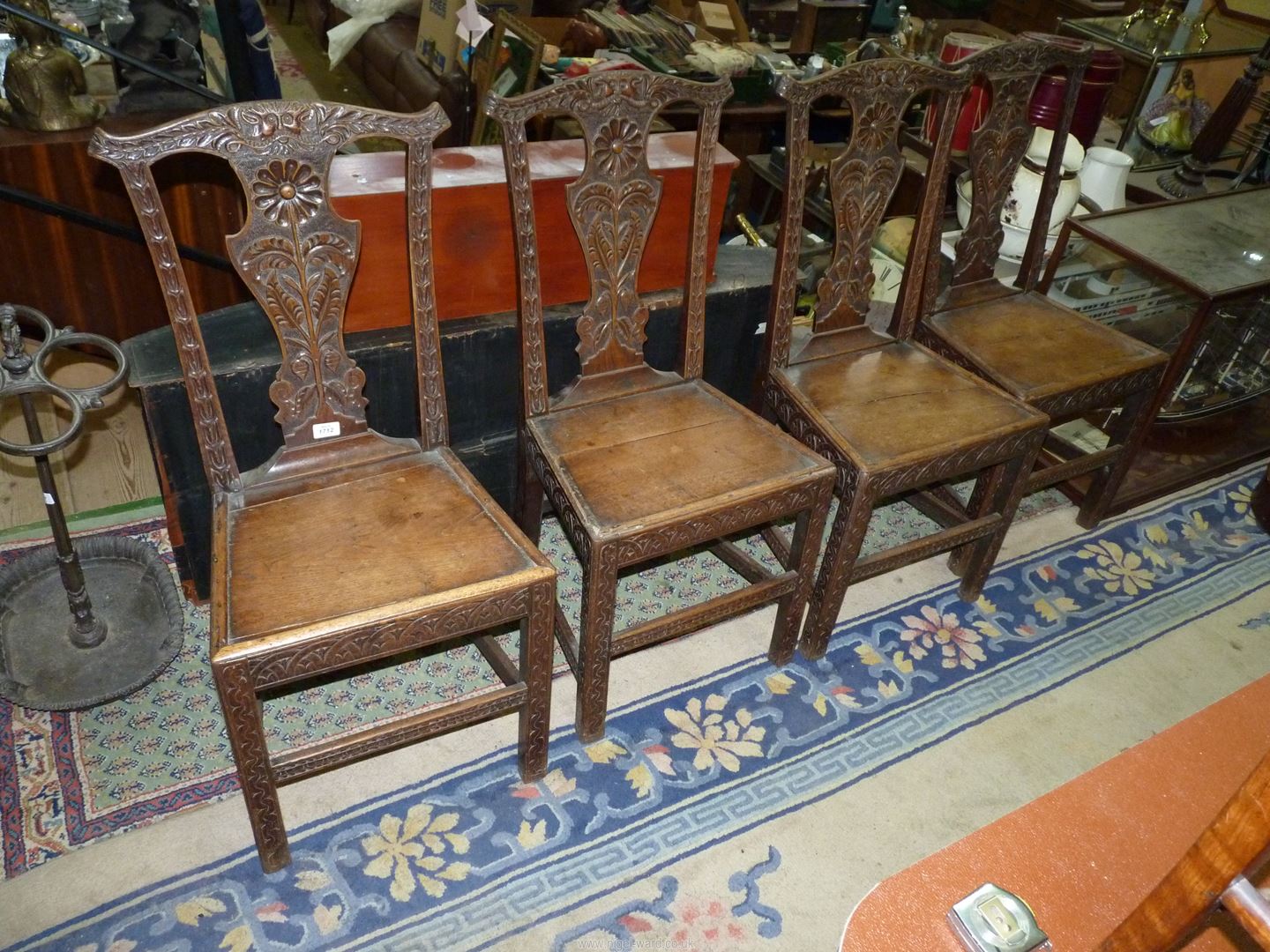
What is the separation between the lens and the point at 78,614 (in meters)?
1.92

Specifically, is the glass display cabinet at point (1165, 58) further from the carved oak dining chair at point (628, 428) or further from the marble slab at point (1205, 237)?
the carved oak dining chair at point (628, 428)

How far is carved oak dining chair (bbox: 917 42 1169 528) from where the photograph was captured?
211 cm

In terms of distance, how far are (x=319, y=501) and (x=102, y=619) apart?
70 centimetres

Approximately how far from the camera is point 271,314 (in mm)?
1570

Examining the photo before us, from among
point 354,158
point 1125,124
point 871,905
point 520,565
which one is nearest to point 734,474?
point 520,565

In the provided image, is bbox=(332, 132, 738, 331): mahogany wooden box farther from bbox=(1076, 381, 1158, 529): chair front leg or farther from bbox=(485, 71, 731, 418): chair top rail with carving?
bbox=(1076, 381, 1158, 529): chair front leg

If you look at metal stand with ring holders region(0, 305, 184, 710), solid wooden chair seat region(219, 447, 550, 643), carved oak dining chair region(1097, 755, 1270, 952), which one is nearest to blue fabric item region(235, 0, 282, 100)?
metal stand with ring holders region(0, 305, 184, 710)

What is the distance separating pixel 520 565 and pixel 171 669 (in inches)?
36.4

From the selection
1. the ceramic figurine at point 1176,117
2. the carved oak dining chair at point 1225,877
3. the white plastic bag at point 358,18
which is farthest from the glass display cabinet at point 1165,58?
the white plastic bag at point 358,18

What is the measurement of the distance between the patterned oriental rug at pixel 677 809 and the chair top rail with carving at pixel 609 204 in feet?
2.23

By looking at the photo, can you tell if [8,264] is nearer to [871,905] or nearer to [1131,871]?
[871,905]

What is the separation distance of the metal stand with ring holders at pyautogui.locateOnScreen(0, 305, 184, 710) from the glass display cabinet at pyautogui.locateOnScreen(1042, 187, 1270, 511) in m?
2.27

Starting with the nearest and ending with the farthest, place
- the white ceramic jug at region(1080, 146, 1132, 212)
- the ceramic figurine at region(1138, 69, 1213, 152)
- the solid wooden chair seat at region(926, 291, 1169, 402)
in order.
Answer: the solid wooden chair seat at region(926, 291, 1169, 402) < the white ceramic jug at region(1080, 146, 1132, 212) < the ceramic figurine at region(1138, 69, 1213, 152)

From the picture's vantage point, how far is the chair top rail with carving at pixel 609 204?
1644mm
